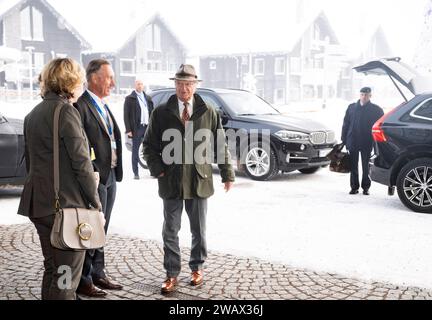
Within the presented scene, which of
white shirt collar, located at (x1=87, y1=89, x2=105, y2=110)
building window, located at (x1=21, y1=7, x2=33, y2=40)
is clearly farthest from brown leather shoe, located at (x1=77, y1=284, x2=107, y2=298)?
building window, located at (x1=21, y1=7, x2=33, y2=40)

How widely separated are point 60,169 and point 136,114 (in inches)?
273

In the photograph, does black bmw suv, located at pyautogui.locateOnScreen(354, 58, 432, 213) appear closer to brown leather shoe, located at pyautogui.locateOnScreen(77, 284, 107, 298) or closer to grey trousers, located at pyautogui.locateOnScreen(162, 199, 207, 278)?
grey trousers, located at pyautogui.locateOnScreen(162, 199, 207, 278)

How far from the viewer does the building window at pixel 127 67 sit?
4559 cm

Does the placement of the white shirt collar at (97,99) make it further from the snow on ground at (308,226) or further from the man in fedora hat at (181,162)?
the snow on ground at (308,226)

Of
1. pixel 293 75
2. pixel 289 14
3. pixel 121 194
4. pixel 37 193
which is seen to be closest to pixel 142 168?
pixel 121 194

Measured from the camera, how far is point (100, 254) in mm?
4367

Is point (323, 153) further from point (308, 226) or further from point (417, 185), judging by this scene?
point (308, 226)

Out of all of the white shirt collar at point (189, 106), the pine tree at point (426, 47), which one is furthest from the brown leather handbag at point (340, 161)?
the pine tree at point (426, 47)

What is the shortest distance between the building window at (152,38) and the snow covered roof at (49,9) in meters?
7.31

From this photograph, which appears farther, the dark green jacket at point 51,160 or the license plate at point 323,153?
the license plate at point 323,153

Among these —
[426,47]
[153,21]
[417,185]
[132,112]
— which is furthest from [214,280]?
[153,21]

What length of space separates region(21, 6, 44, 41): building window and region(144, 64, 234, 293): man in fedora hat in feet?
128

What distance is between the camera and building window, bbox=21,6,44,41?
40.2 m

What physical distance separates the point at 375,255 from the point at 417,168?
2566 millimetres
